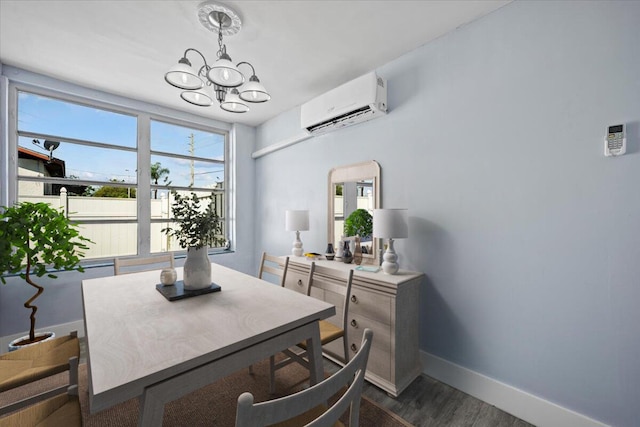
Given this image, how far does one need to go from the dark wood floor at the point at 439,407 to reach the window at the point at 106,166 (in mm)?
2846

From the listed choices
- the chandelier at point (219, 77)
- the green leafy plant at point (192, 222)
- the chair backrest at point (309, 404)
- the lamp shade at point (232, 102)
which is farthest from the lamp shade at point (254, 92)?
the chair backrest at point (309, 404)

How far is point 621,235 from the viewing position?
4.86 ft

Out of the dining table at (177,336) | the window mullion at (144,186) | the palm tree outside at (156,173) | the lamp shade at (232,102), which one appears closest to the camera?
the dining table at (177,336)

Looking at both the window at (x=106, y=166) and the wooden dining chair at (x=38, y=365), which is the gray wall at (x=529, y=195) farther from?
the window at (x=106, y=166)

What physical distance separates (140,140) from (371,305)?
11.6 ft

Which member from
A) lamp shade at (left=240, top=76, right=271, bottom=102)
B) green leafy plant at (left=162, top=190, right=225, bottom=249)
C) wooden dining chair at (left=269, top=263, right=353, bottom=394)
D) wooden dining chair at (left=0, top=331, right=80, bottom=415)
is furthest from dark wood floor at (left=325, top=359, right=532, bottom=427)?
lamp shade at (left=240, top=76, right=271, bottom=102)

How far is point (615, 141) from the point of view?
1482 millimetres

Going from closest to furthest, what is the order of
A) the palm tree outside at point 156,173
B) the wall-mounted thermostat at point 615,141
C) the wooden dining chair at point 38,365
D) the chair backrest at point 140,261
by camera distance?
the wooden dining chair at point 38,365
the wall-mounted thermostat at point 615,141
the chair backrest at point 140,261
the palm tree outside at point 156,173

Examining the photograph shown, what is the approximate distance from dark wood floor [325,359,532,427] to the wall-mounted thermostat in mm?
1717

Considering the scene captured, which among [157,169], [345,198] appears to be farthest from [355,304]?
[157,169]

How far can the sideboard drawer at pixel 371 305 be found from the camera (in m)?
2.02

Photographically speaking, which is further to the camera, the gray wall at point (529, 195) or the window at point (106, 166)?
the window at point (106, 166)

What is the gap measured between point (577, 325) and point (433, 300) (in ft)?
2.83

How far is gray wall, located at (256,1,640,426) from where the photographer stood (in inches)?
58.8
